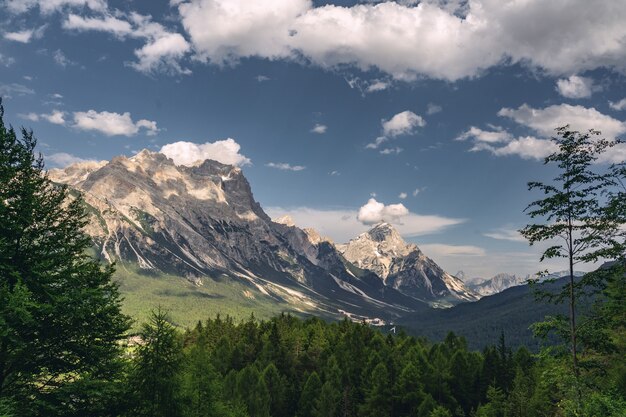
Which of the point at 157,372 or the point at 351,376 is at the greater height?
the point at 157,372

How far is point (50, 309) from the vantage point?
1962 centimetres

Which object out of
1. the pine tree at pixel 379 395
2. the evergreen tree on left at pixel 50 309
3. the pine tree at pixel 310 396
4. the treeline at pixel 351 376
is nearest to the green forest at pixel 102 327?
the evergreen tree on left at pixel 50 309

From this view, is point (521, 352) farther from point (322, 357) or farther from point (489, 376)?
point (322, 357)

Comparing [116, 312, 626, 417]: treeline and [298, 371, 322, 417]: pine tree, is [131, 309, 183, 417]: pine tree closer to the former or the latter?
[116, 312, 626, 417]: treeline

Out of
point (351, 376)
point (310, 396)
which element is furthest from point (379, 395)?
point (351, 376)

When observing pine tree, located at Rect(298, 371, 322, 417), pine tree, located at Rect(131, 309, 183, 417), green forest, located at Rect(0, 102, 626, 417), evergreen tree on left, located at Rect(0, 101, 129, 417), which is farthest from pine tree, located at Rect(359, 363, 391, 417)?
evergreen tree on left, located at Rect(0, 101, 129, 417)

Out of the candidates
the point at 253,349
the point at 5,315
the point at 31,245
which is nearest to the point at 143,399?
the point at 5,315

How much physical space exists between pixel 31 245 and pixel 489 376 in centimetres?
8004

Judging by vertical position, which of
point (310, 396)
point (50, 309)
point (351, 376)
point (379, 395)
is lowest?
point (310, 396)

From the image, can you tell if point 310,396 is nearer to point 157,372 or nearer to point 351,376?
point 351,376

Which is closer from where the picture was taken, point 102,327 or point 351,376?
point 102,327

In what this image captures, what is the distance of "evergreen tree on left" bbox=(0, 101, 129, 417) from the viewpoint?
19922 mm

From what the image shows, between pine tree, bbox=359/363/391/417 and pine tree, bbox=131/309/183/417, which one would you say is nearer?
pine tree, bbox=131/309/183/417

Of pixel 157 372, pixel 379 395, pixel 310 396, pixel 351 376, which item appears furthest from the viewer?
pixel 351 376
